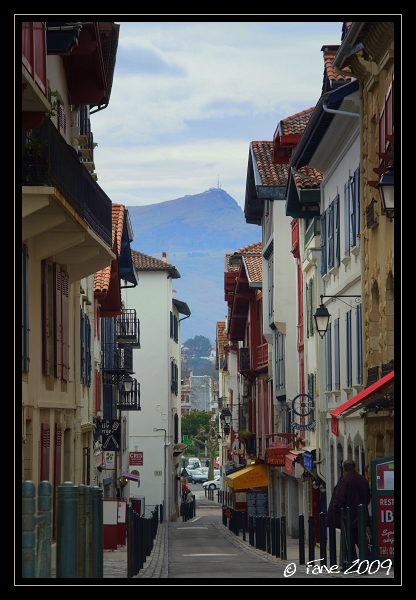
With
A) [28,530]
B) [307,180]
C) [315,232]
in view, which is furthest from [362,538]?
[307,180]

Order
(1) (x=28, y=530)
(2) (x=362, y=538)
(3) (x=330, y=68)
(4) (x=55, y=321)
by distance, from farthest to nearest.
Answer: (3) (x=330, y=68), (4) (x=55, y=321), (2) (x=362, y=538), (1) (x=28, y=530)

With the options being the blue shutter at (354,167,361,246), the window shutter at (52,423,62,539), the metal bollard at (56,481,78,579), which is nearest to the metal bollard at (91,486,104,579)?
the metal bollard at (56,481,78,579)

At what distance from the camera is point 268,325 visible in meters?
39.9

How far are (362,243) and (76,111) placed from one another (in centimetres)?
761

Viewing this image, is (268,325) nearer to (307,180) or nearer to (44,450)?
(307,180)

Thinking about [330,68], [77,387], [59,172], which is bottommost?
[77,387]

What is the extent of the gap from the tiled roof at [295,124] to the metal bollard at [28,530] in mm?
26351

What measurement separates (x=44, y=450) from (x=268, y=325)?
2240cm

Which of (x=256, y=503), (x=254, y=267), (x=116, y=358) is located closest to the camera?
(x=256, y=503)

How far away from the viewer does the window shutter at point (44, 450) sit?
58.8 feet

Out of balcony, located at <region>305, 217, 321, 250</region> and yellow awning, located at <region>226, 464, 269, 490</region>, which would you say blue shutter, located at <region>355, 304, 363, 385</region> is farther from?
yellow awning, located at <region>226, 464, 269, 490</region>
